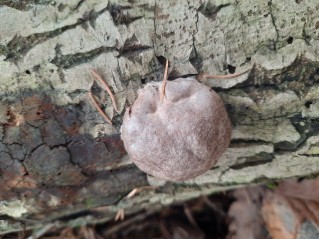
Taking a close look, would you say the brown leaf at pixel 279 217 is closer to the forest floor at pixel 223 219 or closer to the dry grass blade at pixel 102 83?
the forest floor at pixel 223 219

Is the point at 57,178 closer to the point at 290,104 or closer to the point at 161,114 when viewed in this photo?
the point at 161,114

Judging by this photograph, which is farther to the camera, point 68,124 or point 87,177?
point 87,177

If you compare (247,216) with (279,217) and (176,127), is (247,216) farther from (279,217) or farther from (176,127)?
(176,127)

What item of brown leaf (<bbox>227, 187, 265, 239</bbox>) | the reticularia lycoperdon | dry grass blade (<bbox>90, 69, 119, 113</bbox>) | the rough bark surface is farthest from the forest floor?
dry grass blade (<bbox>90, 69, 119, 113</bbox>)

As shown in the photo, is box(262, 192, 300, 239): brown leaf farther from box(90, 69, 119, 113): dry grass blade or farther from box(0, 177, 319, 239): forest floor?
box(90, 69, 119, 113): dry grass blade

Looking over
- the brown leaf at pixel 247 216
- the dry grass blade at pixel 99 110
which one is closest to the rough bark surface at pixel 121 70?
the dry grass blade at pixel 99 110

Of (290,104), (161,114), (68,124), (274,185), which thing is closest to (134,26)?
(161,114)

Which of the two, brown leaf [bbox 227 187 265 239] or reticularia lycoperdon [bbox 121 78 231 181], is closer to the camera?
reticularia lycoperdon [bbox 121 78 231 181]
